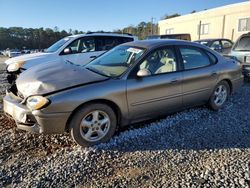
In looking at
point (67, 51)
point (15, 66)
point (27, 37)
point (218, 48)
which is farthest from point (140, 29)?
point (15, 66)

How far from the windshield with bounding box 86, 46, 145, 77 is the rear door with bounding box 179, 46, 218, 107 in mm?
965

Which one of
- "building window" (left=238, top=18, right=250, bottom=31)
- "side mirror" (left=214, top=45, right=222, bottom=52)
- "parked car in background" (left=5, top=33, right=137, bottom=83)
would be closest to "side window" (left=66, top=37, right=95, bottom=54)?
"parked car in background" (left=5, top=33, right=137, bottom=83)

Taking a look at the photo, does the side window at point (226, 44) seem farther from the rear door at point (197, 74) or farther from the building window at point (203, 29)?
the building window at point (203, 29)

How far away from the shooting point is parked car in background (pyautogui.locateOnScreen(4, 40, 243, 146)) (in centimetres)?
352

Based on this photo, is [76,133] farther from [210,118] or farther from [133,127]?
[210,118]

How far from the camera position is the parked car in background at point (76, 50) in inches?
288

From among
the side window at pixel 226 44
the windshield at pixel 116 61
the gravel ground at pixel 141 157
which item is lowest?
the gravel ground at pixel 141 157

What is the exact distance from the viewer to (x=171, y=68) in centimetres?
457

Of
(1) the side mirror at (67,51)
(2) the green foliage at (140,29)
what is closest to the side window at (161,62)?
(1) the side mirror at (67,51)

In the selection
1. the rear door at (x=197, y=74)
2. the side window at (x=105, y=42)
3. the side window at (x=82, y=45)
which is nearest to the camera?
the rear door at (x=197, y=74)

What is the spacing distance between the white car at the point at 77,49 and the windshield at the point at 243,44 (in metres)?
3.73

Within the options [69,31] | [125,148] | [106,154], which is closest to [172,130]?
[125,148]

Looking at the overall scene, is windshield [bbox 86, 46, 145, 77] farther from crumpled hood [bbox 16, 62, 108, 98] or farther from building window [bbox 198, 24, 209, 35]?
building window [bbox 198, 24, 209, 35]

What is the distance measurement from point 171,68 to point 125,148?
173 centimetres
